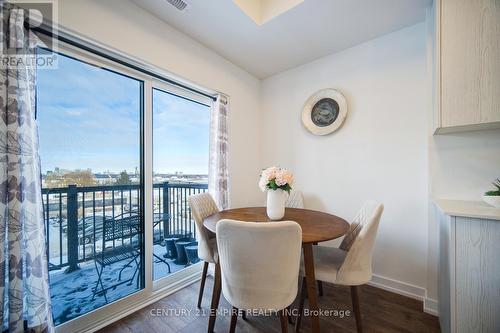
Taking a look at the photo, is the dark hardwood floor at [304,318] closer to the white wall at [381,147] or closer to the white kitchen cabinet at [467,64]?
the white wall at [381,147]

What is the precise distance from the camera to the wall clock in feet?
7.59

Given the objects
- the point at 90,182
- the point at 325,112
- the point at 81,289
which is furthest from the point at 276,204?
the point at 81,289

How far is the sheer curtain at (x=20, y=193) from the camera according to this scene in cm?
108

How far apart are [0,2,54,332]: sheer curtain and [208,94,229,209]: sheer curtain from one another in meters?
1.45

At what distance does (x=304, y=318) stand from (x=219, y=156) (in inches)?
70.7

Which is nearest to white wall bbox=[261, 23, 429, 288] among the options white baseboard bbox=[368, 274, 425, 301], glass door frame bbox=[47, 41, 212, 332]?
white baseboard bbox=[368, 274, 425, 301]

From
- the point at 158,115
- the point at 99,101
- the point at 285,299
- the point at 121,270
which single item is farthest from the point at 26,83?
the point at 285,299

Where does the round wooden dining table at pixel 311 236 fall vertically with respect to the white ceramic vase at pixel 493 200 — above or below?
below

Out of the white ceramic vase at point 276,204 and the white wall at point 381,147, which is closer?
the white ceramic vase at point 276,204

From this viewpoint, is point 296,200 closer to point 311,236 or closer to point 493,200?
point 311,236

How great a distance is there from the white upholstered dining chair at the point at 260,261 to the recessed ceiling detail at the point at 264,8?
1.92 m

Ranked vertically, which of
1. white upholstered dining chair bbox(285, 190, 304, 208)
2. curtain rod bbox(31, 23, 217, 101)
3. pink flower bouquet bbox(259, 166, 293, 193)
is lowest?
white upholstered dining chair bbox(285, 190, 304, 208)

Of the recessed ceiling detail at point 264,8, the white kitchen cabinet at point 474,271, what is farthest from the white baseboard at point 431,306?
the recessed ceiling detail at point 264,8

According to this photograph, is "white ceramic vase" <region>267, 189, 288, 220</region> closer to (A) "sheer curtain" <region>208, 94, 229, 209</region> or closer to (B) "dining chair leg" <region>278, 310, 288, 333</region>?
(B) "dining chair leg" <region>278, 310, 288, 333</region>
